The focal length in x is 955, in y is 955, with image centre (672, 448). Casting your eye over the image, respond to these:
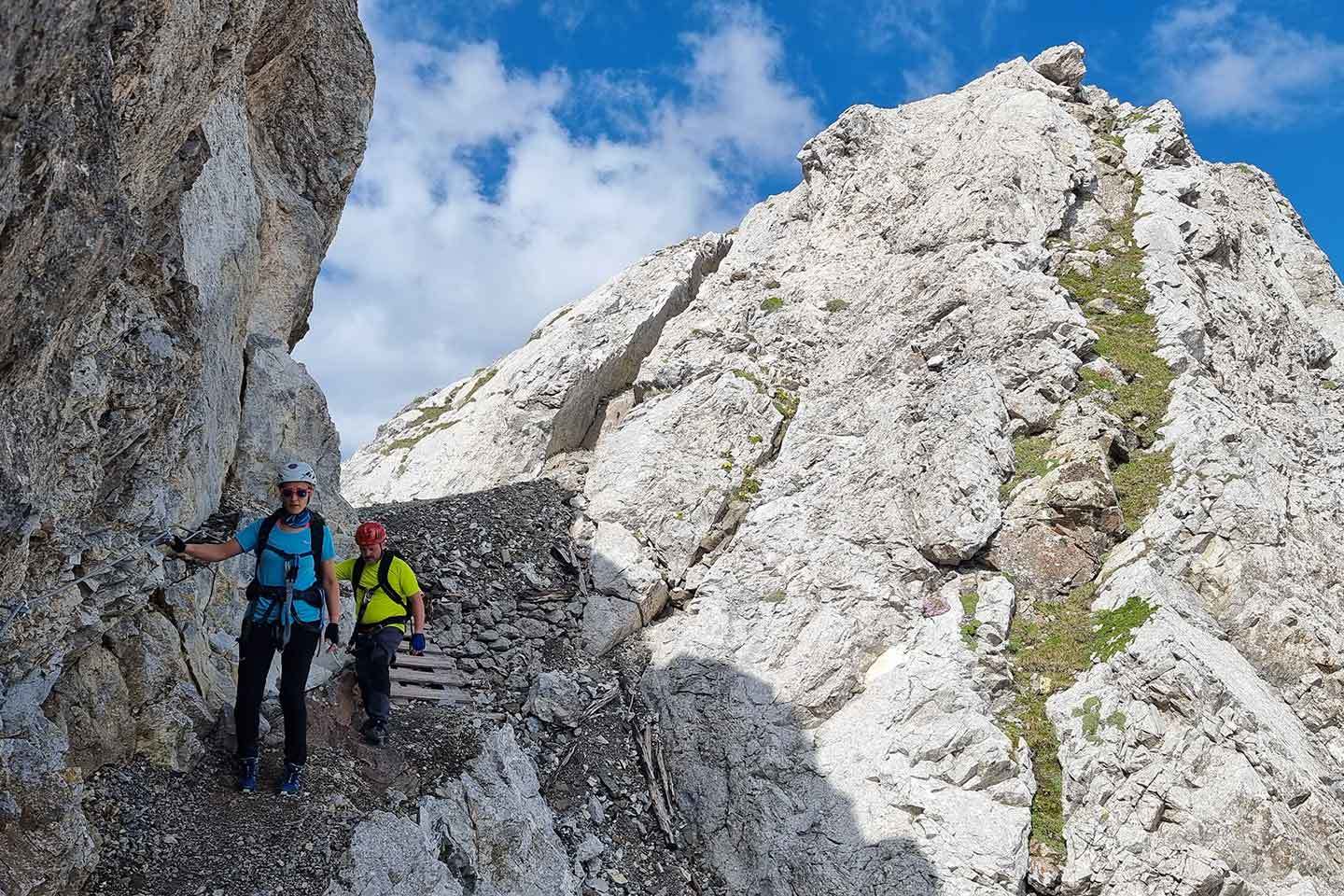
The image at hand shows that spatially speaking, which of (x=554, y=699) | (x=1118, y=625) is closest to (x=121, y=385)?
(x=554, y=699)

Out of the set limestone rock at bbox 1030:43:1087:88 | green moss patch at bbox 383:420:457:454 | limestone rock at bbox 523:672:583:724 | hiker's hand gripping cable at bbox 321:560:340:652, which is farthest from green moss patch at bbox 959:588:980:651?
limestone rock at bbox 1030:43:1087:88

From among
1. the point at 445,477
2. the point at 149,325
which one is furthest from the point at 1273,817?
the point at 445,477

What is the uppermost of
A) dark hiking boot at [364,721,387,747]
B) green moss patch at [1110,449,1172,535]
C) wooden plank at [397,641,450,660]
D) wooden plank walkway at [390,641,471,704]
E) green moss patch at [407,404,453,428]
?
green moss patch at [407,404,453,428]

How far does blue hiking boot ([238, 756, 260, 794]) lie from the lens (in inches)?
382

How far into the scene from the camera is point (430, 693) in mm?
14070

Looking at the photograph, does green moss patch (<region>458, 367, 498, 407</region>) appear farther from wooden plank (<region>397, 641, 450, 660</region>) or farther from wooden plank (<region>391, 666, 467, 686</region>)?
wooden plank (<region>391, 666, 467, 686</region>)

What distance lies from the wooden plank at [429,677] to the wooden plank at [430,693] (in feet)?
0.38

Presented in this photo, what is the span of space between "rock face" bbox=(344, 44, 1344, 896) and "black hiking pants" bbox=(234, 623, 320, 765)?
254 inches

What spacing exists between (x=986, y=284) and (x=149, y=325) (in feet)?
55.3

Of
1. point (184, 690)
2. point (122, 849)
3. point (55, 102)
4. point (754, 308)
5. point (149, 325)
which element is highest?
point (754, 308)

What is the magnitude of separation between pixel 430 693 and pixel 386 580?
10.3 ft

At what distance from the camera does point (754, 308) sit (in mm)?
24266

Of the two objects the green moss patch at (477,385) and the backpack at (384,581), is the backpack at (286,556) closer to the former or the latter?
the backpack at (384,581)

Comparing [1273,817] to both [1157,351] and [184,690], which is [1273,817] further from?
[184,690]
